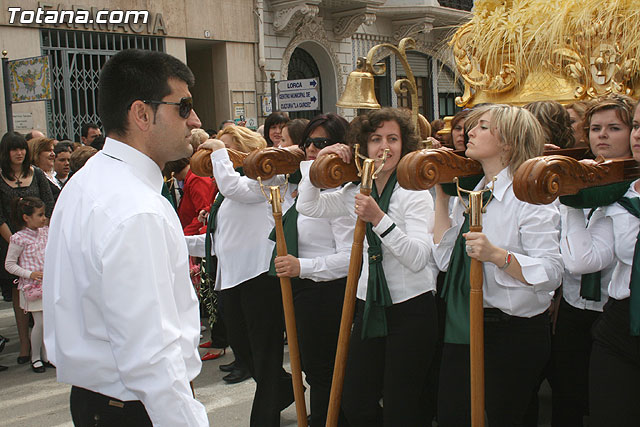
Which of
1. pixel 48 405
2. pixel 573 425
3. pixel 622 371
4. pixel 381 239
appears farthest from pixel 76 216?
pixel 48 405

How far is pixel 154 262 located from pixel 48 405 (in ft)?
12.4

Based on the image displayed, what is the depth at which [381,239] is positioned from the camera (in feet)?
10.6

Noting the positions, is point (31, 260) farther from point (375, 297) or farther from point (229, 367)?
point (375, 297)

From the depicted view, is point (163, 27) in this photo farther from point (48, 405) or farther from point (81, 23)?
point (48, 405)

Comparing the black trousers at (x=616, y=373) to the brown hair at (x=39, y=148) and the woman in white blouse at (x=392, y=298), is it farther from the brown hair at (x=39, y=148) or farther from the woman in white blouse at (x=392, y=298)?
the brown hair at (x=39, y=148)

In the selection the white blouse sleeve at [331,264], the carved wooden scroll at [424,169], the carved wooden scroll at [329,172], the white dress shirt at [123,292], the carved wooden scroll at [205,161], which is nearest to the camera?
the white dress shirt at [123,292]

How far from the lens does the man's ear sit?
2119mm

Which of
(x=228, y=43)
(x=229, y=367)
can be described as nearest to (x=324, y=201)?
(x=229, y=367)

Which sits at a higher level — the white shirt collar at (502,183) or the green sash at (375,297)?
the white shirt collar at (502,183)

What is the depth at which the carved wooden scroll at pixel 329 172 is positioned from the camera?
3.29 m

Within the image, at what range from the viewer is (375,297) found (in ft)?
10.5

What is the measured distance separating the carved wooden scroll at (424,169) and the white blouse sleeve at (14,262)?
435cm

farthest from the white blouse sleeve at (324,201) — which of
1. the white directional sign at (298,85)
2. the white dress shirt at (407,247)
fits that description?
the white directional sign at (298,85)

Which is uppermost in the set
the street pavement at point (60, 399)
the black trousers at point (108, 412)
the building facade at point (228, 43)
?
the building facade at point (228, 43)
